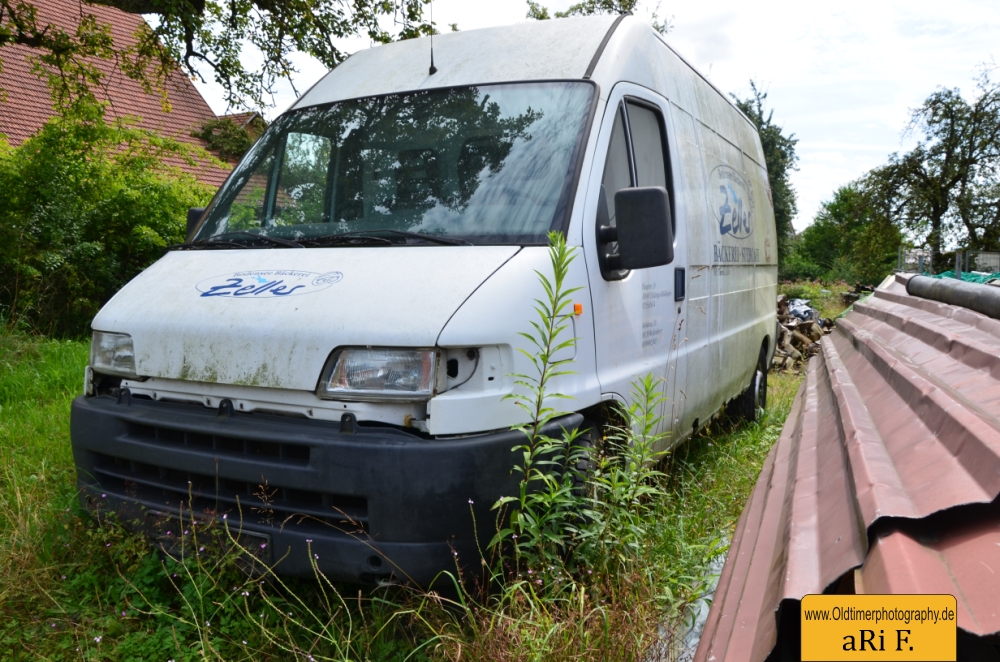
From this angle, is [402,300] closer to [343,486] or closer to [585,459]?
[343,486]

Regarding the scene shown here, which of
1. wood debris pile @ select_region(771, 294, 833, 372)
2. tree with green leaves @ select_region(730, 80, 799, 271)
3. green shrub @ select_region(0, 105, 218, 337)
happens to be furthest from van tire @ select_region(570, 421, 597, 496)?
tree with green leaves @ select_region(730, 80, 799, 271)

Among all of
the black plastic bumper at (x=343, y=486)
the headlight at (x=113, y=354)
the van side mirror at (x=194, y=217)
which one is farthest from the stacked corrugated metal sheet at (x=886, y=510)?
the van side mirror at (x=194, y=217)

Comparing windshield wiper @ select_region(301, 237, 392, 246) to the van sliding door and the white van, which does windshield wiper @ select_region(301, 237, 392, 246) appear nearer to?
the white van

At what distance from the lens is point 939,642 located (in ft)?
4.38

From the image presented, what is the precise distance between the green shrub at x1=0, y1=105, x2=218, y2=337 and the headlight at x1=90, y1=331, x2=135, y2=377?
231 inches

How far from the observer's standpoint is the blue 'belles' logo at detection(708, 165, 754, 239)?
18.1ft

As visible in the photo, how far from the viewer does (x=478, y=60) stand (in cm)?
418

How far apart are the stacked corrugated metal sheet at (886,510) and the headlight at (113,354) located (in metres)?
2.59

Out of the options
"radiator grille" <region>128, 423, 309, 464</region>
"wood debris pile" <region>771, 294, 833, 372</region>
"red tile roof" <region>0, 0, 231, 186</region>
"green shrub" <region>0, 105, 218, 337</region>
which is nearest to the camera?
"radiator grille" <region>128, 423, 309, 464</region>

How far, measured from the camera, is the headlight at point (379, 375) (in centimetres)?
281

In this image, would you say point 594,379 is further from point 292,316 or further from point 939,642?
point 939,642

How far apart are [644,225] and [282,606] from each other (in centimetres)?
221

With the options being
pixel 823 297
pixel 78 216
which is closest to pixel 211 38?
pixel 78 216

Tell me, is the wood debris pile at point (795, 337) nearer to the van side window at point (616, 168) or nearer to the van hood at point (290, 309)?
the van side window at point (616, 168)
